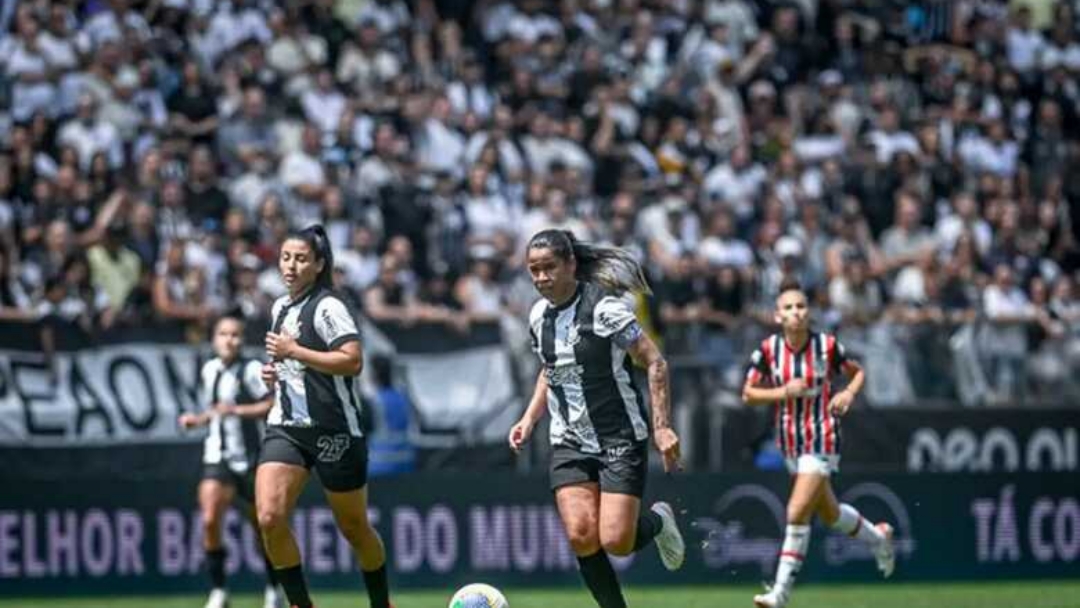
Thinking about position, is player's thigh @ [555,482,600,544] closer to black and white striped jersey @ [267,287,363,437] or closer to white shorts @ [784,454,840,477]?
black and white striped jersey @ [267,287,363,437]

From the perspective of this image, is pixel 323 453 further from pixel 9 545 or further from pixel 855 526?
pixel 9 545

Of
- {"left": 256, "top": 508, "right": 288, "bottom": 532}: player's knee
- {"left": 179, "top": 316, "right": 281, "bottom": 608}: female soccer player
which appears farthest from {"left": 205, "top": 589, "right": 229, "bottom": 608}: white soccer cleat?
{"left": 256, "top": 508, "right": 288, "bottom": 532}: player's knee

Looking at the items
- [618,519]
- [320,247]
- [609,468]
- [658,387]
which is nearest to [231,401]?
[320,247]

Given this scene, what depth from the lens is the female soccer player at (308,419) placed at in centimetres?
1271

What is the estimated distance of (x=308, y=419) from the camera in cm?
1282

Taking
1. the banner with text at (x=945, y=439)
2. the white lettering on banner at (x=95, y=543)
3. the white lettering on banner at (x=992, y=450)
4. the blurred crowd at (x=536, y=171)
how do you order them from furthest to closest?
the white lettering on banner at (x=992, y=450), the banner with text at (x=945, y=439), the blurred crowd at (x=536, y=171), the white lettering on banner at (x=95, y=543)

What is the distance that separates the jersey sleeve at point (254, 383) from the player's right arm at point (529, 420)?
13.2 ft

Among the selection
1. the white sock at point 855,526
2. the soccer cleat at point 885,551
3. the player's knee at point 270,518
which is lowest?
the soccer cleat at point 885,551

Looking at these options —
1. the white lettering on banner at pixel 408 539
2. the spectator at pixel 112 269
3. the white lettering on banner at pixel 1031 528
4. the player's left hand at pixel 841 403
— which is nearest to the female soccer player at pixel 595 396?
the player's left hand at pixel 841 403

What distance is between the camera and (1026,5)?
3067 centimetres

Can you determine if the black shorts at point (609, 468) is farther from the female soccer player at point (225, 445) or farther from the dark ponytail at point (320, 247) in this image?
the female soccer player at point (225, 445)

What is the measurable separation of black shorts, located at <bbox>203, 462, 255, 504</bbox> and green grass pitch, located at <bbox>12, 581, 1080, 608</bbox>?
5.35 feet

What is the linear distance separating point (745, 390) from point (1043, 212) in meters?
12.3

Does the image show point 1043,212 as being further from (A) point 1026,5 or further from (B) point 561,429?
(B) point 561,429
